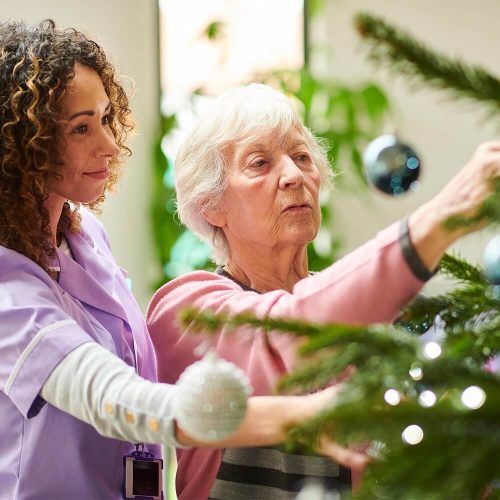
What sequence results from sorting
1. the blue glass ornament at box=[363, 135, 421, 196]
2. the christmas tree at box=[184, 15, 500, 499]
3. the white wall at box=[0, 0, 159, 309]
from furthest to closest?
the white wall at box=[0, 0, 159, 309] → the blue glass ornament at box=[363, 135, 421, 196] → the christmas tree at box=[184, 15, 500, 499]

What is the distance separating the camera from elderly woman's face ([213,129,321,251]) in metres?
1.60

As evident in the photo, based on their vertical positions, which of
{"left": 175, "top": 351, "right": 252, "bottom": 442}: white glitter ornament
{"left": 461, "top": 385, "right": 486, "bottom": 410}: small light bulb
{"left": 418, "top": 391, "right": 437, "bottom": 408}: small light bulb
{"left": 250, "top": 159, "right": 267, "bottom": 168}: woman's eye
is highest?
{"left": 250, "top": 159, "right": 267, "bottom": 168}: woman's eye

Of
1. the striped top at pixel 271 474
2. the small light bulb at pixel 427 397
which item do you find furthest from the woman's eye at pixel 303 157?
the small light bulb at pixel 427 397

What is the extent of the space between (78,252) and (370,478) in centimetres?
106

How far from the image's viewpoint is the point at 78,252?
153 cm

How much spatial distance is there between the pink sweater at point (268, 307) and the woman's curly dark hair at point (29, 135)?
0.81ft

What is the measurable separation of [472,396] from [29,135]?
0.95 m

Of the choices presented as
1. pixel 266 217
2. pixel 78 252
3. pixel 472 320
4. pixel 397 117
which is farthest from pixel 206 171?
pixel 397 117

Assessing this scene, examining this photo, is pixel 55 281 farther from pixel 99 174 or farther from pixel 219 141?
pixel 219 141

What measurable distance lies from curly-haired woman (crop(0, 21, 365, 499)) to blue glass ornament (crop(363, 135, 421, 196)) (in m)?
0.38

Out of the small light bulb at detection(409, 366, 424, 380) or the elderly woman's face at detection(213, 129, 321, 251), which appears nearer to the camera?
the small light bulb at detection(409, 366, 424, 380)

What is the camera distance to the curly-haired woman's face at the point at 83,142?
4.60ft

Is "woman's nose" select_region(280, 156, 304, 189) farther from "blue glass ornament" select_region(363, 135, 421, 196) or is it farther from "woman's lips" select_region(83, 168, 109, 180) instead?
"blue glass ornament" select_region(363, 135, 421, 196)

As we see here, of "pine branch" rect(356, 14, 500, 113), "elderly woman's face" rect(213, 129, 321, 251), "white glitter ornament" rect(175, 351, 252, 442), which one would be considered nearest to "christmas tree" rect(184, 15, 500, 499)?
"pine branch" rect(356, 14, 500, 113)
